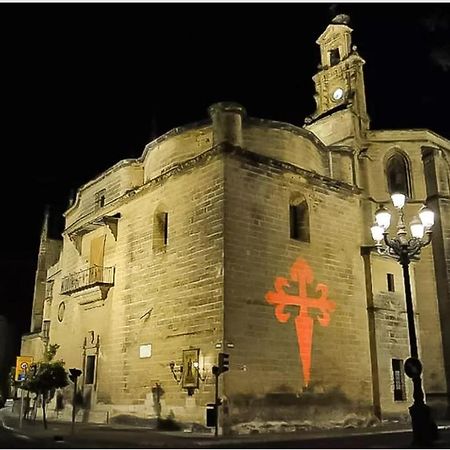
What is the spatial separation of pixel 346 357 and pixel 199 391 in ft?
17.6

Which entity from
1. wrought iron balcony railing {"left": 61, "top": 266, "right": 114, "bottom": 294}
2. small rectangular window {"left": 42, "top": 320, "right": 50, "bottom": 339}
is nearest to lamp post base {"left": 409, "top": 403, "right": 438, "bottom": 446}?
wrought iron balcony railing {"left": 61, "top": 266, "right": 114, "bottom": 294}

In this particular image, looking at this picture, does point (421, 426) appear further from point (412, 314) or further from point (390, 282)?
point (390, 282)

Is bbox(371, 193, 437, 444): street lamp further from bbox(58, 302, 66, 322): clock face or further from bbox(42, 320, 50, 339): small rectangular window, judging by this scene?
bbox(42, 320, 50, 339): small rectangular window

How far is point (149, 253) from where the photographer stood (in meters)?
18.8

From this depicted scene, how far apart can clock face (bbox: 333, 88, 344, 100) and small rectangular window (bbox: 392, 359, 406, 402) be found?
12647 millimetres

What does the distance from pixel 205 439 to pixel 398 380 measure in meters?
8.63

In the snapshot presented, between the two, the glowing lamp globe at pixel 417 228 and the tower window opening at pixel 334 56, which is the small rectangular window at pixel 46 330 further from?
the glowing lamp globe at pixel 417 228

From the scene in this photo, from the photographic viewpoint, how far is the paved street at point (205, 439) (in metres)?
11.7

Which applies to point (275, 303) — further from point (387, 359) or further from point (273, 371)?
point (387, 359)

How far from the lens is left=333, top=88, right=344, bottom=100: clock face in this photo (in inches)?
1002

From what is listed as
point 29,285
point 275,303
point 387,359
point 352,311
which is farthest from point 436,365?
point 29,285

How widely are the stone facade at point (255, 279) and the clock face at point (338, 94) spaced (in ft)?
4.77

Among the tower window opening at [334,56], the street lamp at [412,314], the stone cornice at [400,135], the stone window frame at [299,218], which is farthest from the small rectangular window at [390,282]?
the tower window opening at [334,56]

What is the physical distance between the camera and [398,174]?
2384 cm
